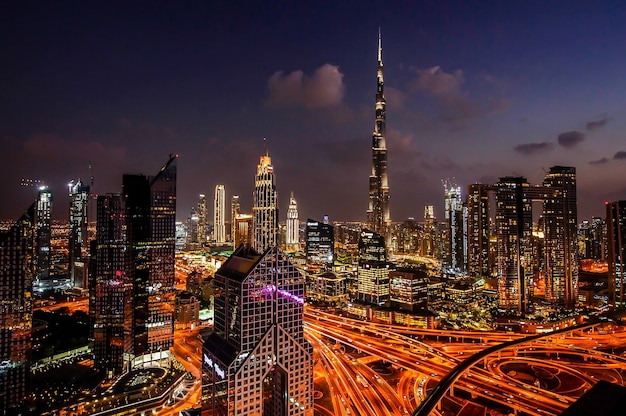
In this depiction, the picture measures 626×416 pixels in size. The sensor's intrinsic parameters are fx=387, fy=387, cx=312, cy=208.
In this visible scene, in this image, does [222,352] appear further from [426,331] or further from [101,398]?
[426,331]

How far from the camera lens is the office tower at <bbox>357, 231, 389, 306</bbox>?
45906 mm

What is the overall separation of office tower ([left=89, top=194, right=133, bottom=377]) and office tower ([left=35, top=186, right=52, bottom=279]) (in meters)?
24.4

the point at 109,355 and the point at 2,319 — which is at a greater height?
the point at 2,319

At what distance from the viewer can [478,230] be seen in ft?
208

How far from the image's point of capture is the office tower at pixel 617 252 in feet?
140

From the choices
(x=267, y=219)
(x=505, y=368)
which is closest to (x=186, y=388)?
(x=505, y=368)

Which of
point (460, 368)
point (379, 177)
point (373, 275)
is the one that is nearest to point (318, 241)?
point (379, 177)

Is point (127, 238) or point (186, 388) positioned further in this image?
point (127, 238)

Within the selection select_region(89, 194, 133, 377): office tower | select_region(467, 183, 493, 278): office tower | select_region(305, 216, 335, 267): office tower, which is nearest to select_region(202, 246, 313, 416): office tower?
select_region(89, 194, 133, 377): office tower

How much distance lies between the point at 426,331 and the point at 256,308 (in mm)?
22775

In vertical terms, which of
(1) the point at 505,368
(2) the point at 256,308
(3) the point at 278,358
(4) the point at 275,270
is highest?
(4) the point at 275,270

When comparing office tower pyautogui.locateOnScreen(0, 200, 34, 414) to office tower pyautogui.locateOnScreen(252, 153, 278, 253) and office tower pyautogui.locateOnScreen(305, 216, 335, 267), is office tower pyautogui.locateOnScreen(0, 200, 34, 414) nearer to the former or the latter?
office tower pyautogui.locateOnScreen(252, 153, 278, 253)

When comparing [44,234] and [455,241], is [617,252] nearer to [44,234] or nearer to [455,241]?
[455,241]

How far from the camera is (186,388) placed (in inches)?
873
